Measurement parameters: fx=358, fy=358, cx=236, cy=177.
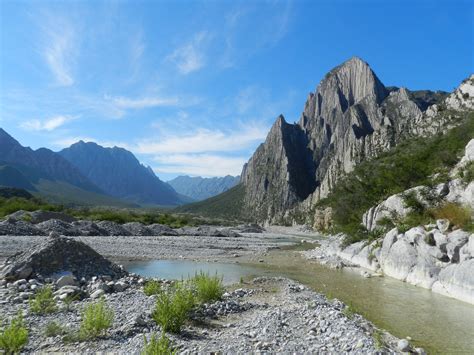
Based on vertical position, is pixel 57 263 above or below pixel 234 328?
above

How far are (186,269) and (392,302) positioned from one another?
60.1 ft

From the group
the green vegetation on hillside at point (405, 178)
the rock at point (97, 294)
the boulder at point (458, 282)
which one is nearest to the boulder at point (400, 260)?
the boulder at point (458, 282)

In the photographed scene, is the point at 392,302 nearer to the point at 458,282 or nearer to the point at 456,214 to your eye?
the point at 458,282

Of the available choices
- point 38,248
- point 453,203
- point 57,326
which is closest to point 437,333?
point 57,326

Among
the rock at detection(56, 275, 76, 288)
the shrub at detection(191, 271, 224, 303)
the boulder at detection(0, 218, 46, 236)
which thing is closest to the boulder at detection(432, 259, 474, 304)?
the shrub at detection(191, 271, 224, 303)

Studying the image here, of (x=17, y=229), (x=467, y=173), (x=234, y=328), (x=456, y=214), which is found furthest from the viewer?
(x=17, y=229)

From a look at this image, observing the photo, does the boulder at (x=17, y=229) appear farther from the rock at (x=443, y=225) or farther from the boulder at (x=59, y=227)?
the rock at (x=443, y=225)

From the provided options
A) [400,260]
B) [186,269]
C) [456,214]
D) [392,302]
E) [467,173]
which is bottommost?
[186,269]

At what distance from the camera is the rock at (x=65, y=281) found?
18478 millimetres

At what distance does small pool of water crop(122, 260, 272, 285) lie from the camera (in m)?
28.1

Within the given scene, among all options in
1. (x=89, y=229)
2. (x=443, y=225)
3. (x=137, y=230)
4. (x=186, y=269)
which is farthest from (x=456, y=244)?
(x=137, y=230)

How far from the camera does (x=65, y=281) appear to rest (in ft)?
61.3

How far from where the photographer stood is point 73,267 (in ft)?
70.5

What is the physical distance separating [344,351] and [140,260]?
30116mm
